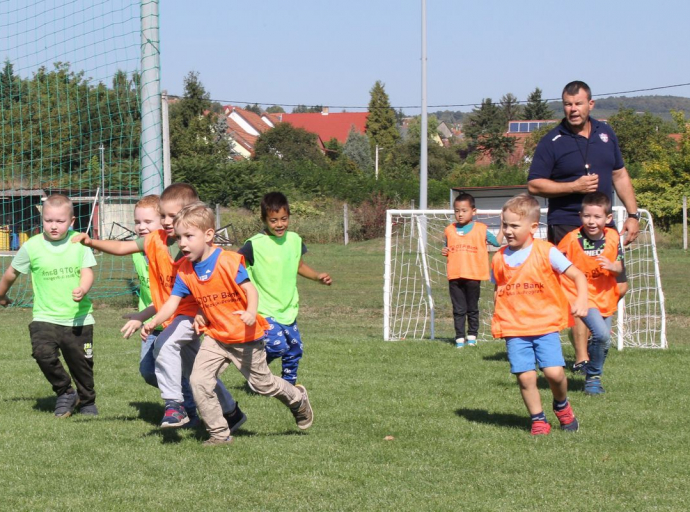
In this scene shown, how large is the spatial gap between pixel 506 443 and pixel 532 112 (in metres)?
91.6

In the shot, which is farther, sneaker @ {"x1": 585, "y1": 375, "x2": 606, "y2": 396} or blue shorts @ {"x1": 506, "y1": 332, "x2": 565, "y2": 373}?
sneaker @ {"x1": 585, "y1": 375, "x2": 606, "y2": 396}

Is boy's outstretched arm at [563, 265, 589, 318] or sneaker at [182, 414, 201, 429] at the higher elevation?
boy's outstretched arm at [563, 265, 589, 318]

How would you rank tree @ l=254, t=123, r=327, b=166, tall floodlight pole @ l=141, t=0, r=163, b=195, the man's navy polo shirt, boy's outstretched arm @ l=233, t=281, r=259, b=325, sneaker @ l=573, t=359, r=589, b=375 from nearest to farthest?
boy's outstretched arm @ l=233, t=281, r=259, b=325 → the man's navy polo shirt → sneaker @ l=573, t=359, r=589, b=375 → tall floodlight pole @ l=141, t=0, r=163, b=195 → tree @ l=254, t=123, r=327, b=166

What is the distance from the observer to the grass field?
4.40 meters

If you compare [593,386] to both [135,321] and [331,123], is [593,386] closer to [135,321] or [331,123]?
[135,321]

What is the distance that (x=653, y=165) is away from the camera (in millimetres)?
35375

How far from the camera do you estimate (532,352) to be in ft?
18.6

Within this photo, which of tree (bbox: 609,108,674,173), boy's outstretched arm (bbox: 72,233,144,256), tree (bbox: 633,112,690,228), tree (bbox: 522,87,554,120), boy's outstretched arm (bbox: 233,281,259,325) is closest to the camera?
boy's outstretched arm (bbox: 233,281,259,325)

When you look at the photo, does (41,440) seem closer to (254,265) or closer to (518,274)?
(254,265)

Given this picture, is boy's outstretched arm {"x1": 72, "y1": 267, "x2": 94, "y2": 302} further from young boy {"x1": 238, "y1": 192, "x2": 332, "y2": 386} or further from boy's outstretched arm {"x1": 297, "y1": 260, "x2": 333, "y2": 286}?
boy's outstretched arm {"x1": 297, "y1": 260, "x2": 333, "y2": 286}

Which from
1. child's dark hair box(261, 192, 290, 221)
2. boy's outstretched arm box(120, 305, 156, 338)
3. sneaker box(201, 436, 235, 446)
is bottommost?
sneaker box(201, 436, 235, 446)

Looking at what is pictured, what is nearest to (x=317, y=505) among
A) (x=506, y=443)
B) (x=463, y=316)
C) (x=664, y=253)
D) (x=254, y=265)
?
(x=506, y=443)

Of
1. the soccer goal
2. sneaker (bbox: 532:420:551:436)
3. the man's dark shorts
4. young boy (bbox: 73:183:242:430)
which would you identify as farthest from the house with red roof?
sneaker (bbox: 532:420:551:436)

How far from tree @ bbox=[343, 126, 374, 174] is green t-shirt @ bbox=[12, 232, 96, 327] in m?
78.2
